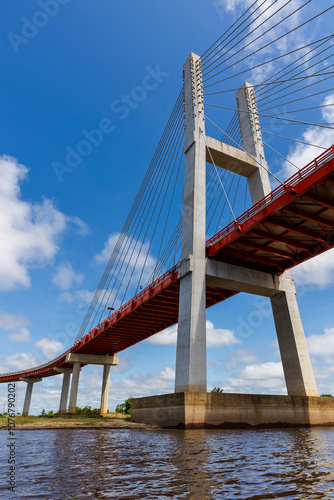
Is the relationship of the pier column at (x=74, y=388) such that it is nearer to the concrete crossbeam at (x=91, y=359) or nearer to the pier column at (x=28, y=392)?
the concrete crossbeam at (x=91, y=359)

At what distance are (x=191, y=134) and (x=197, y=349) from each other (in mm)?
18774

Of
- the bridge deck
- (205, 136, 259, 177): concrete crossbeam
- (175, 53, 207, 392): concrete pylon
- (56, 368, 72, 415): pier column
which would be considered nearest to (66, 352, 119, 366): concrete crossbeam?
(56, 368, 72, 415): pier column

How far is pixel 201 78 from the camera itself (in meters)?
32.0

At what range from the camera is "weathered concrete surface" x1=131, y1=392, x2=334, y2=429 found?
19500 millimetres

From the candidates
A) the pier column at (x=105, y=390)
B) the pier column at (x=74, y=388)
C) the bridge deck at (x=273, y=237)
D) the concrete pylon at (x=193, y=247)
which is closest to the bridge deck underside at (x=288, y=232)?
the bridge deck at (x=273, y=237)

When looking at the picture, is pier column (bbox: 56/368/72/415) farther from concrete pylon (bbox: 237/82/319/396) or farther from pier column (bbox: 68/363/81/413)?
concrete pylon (bbox: 237/82/319/396)

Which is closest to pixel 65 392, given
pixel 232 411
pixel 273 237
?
pixel 232 411

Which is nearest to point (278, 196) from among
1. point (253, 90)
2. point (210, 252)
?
point (210, 252)

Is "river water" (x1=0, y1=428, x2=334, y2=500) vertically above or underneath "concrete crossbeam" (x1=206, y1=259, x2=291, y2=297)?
underneath

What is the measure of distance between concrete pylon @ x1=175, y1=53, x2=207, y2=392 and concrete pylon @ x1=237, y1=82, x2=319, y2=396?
15.7 feet

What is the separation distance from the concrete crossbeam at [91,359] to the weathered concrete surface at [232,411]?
32.7 m

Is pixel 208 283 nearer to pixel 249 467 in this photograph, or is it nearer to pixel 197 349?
pixel 197 349

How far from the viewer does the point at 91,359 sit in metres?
56.2

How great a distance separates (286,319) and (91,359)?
3882 cm
